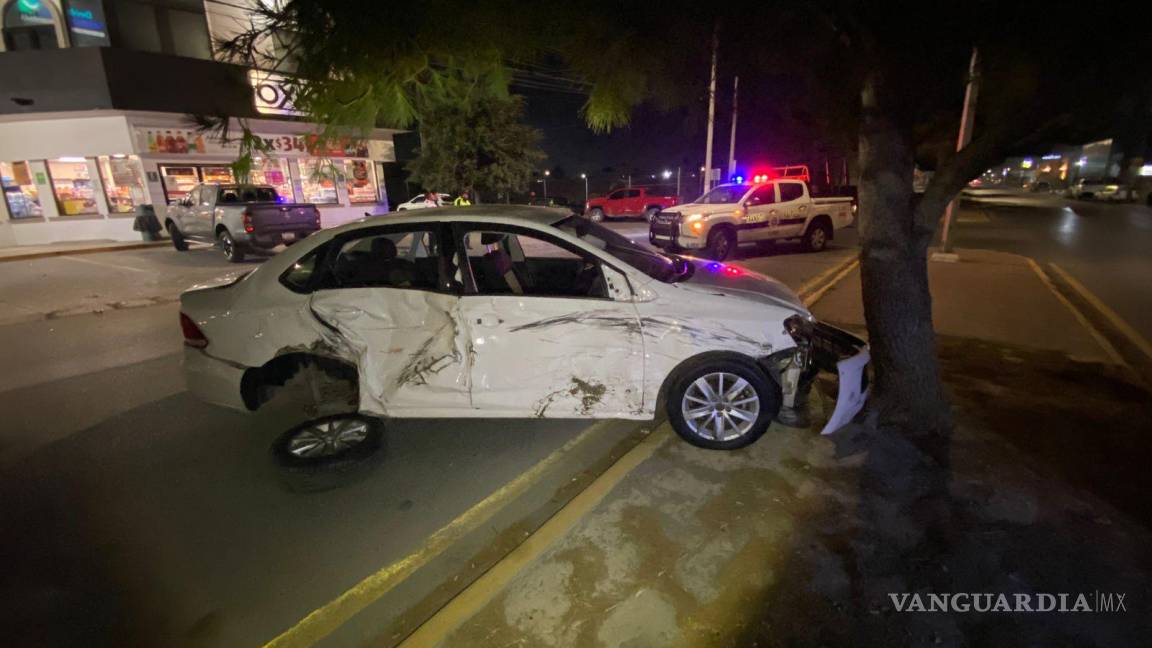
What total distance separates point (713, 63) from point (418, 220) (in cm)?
236

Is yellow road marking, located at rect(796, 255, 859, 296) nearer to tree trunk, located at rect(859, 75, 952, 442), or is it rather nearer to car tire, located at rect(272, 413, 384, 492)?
tree trunk, located at rect(859, 75, 952, 442)

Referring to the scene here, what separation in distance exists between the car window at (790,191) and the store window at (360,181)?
17.8 meters

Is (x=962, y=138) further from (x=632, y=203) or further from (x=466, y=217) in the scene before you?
(x=632, y=203)

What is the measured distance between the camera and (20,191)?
18016mm

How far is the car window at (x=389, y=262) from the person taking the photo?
13.4ft

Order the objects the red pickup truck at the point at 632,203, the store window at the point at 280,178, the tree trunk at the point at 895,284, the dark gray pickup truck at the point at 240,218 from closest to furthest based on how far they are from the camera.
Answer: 1. the tree trunk at the point at 895,284
2. the dark gray pickup truck at the point at 240,218
3. the store window at the point at 280,178
4. the red pickup truck at the point at 632,203

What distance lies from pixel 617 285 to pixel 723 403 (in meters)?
1.09

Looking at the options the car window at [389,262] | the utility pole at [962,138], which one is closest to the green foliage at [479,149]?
the utility pole at [962,138]

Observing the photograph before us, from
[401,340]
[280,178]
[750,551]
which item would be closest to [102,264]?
[280,178]

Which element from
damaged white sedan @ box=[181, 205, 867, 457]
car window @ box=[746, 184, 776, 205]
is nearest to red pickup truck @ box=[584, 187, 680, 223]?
car window @ box=[746, 184, 776, 205]

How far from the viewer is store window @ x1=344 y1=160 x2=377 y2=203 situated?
955 inches

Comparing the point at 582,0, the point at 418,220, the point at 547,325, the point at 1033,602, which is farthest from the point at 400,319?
the point at 1033,602

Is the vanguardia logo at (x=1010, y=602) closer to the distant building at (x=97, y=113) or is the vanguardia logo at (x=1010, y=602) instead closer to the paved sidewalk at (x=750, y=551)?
the paved sidewalk at (x=750, y=551)

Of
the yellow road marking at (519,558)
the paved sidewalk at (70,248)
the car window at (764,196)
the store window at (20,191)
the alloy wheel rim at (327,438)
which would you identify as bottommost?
the yellow road marking at (519,558)
